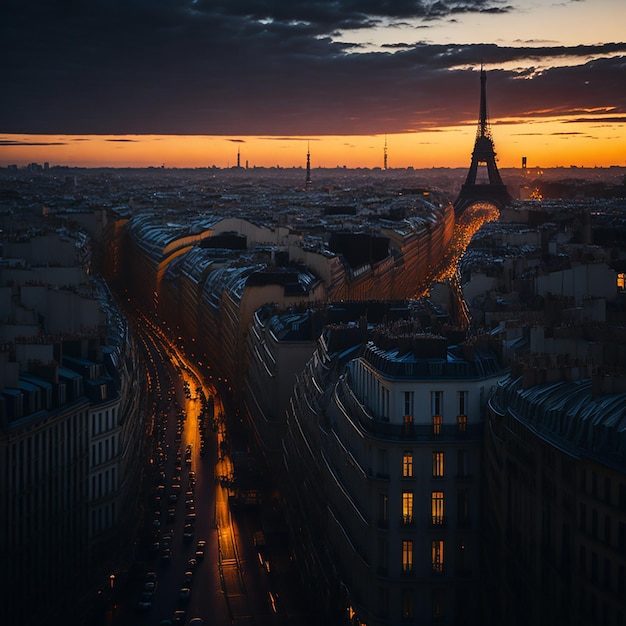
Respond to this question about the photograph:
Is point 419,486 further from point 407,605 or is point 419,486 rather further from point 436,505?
point 407,605

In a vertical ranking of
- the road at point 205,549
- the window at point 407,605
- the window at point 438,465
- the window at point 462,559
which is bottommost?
the road at point 205,549

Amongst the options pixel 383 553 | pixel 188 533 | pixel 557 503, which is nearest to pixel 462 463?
pixel 383 553

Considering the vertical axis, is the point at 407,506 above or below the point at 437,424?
below

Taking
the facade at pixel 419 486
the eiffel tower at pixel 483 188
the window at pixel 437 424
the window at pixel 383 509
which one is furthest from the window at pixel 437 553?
the eiffel tower at pixel 483 188

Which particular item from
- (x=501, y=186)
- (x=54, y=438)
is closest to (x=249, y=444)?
(x=54, y=438)

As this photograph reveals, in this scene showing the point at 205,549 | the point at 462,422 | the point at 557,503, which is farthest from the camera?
the point at 205,549

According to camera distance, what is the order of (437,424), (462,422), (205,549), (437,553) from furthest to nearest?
(205,549), (462,422), (437,424), (437,553)

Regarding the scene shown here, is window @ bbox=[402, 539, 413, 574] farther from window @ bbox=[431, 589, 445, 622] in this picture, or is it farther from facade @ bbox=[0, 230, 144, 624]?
facade @ bbox=[0, 230, 144, 624]

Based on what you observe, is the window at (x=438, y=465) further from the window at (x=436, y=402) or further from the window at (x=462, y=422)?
the window at (x=436, y=402)
